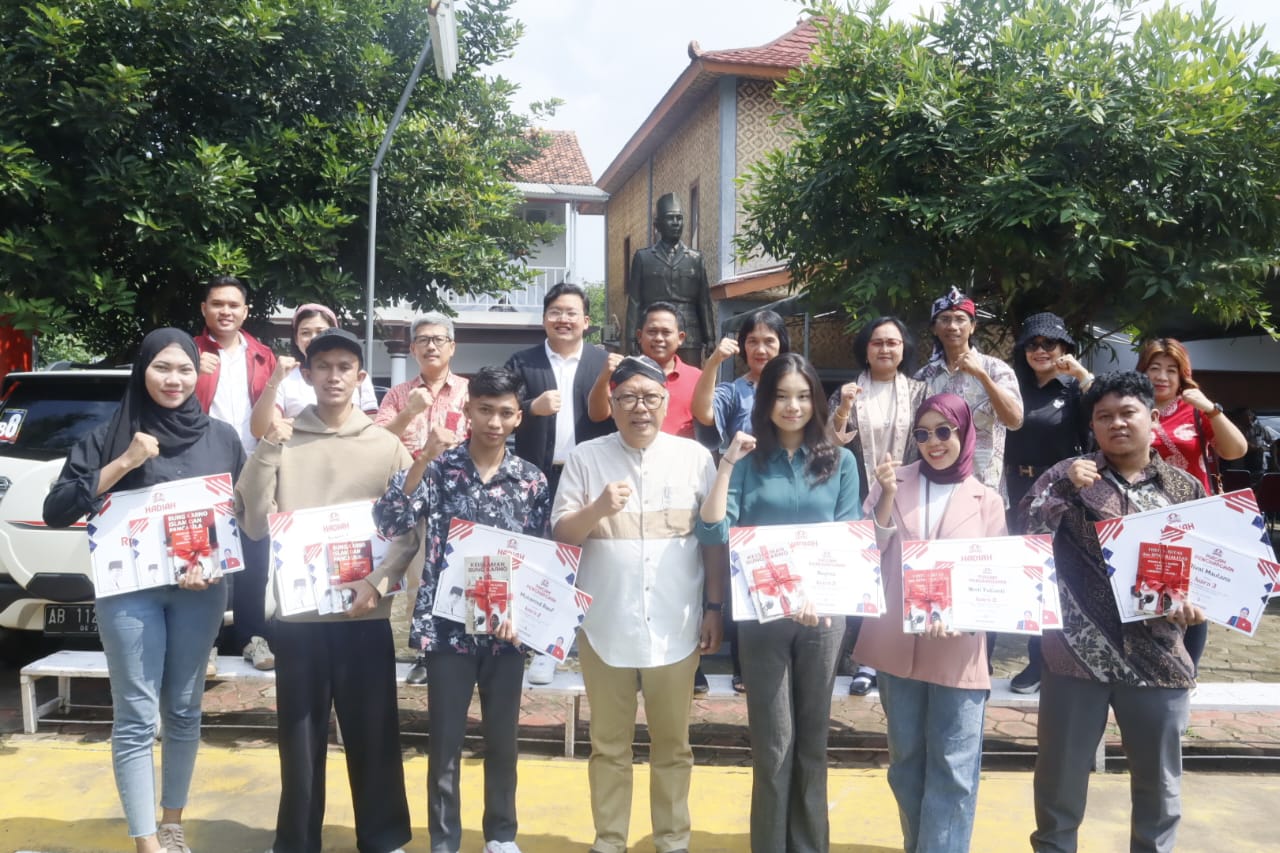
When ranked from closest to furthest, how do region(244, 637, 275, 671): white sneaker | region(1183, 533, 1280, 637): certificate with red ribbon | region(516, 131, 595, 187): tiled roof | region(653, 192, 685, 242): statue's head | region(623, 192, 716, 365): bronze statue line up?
1. region(1183, 533, 1280, 637): certificate with red ribbon
2. region(244, 637, 275, 671): white sneaker
3. region(623, 192, 716, 365): bronze statue
4. region(653, 192, 685, 242): statue's head
5. region(516, 131, 595, 187): tiled roof

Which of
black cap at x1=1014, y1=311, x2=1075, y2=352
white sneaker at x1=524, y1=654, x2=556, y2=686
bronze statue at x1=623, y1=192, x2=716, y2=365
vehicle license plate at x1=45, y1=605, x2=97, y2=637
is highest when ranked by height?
bronze statue at x1=623, y1=192, x2=716, y2=365

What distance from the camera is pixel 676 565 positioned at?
3326 mm

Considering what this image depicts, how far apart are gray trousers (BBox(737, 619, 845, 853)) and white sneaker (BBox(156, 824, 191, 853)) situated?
2.06 metres

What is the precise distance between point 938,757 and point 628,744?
107cm

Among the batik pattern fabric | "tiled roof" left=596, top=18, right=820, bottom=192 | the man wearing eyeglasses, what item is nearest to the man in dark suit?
the man wearing eyeglasses

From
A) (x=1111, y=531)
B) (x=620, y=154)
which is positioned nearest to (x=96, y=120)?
(x=1111, y=531)

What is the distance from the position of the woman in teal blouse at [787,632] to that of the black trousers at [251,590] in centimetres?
236

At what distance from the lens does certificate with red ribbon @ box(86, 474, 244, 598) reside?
3.22m

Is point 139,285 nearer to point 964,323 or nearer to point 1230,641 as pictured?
point 964,323

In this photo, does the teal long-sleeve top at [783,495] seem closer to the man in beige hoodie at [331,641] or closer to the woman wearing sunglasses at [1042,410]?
the man in beige hoodie at [331,641]

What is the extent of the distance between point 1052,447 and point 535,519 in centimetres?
266

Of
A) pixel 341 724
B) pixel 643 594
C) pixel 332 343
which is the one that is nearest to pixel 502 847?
pixel 341 724

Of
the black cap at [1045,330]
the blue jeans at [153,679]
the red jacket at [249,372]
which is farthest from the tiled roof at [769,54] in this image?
the blue jeans at [153,679]

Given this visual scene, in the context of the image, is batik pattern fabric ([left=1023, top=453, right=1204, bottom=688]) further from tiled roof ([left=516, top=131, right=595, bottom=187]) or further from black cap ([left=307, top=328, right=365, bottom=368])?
tiled roof ([left=516, top=131, right=595, bottom=187])
